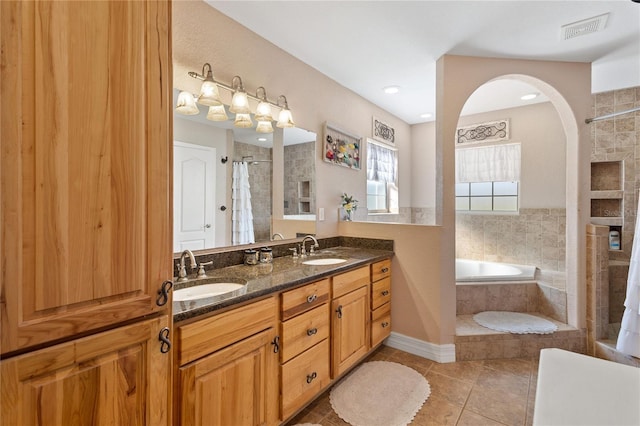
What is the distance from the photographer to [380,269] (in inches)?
97.7

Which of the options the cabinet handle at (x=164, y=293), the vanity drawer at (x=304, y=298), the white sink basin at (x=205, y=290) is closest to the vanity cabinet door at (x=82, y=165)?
the cabinet handle at (x=164, y=293)

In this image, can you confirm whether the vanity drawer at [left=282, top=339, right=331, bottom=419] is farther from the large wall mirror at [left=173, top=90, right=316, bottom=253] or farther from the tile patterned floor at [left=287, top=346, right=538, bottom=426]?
the large wall mirror at [left=173, top=90, right=316, bottom=253]

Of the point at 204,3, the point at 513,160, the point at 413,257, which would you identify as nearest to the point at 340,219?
the point at 413,257

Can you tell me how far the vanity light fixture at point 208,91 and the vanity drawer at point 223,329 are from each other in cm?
122

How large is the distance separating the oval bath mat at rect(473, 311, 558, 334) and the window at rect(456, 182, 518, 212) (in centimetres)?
161

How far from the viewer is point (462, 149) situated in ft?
13.8

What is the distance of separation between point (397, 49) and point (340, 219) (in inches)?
63.0

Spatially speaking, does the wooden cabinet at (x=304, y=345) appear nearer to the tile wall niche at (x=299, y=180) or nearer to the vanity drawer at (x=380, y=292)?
the vanity drawer at (x=380, y=292)

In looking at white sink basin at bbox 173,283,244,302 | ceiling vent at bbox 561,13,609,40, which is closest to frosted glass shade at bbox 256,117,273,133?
white sink basin at bbox 173,283,244,302

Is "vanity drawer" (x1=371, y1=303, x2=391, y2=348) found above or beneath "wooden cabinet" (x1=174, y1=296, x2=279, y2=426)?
beneath

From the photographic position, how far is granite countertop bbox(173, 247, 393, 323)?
1186 millimetres

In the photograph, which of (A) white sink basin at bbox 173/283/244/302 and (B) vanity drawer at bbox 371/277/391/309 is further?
(B) vanity drawer at bbox 371/277/391/309

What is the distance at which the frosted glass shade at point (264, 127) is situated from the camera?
2176 millimetres

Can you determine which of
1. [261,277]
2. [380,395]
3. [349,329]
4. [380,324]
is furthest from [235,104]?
[380,395]
